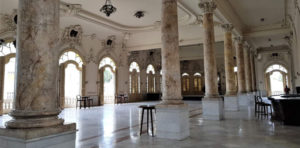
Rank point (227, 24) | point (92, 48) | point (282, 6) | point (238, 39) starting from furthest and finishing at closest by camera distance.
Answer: point (92, 48)
point (238, 39)
point (282, 6)
point (227, 24)

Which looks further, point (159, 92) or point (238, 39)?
point (159, 92)

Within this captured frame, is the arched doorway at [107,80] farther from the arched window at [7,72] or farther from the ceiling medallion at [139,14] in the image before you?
the arched window at [7,72]

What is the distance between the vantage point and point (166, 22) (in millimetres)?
4980

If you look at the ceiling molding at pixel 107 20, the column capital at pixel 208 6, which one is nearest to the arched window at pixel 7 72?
A: the ceiling molding at pixel 107 20

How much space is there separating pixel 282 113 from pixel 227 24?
5311mm

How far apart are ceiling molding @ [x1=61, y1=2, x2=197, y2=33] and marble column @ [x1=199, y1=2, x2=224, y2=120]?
1816 mm

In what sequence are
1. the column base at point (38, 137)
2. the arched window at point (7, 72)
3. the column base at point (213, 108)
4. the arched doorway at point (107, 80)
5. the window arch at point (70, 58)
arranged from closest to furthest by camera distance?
the column base at point (38, 137) < the column base at point (213, 108) < the arched window at point (7, 72) < the window arch at point (70, 58) < the arched doorway at point (107, 80)

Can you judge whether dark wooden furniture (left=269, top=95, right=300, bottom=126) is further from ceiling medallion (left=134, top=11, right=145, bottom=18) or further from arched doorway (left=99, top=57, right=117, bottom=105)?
arched doorway (left=99, top=57, right=117, bottom=105)

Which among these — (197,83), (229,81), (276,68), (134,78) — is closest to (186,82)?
(197,83)

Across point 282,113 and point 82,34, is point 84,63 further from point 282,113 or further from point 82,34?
point 282,113

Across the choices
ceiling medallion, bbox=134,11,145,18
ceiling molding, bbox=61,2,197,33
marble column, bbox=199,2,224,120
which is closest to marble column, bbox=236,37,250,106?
ceiling molding, bbox=61,2,197,33

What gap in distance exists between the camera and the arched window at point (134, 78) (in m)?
19.1

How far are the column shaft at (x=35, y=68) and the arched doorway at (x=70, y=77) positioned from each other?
37.4ft

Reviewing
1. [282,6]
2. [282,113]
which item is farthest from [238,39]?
[282,113]
